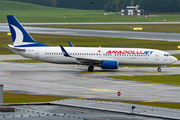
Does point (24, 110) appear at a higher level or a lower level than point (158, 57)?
lower

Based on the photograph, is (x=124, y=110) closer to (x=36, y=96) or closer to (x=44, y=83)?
(x=36, y=96)

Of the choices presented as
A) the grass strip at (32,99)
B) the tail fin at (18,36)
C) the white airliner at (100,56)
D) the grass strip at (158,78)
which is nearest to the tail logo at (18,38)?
the tail fin at (18,36)

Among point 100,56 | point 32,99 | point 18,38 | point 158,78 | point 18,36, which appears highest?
point 18,36

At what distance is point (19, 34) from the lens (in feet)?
199

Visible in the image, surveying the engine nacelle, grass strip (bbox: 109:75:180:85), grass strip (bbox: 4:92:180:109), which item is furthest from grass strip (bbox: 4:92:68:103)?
the engine nacelle

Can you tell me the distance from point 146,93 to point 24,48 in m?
26.7

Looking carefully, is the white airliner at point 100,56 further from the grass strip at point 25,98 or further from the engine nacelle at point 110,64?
the grass strip at point 25,98

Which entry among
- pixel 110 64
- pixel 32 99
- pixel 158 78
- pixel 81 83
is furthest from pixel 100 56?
pixel 32 99

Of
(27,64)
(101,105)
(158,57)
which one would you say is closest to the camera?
(101,105)

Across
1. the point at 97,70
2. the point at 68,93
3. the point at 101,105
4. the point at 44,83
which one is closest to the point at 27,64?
the point at 97,70

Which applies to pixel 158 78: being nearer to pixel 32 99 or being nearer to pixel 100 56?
pixel 100 56

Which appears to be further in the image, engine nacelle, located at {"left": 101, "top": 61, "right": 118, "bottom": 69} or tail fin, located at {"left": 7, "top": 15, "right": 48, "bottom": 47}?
tail fin, located at {"left": 7, "top": 15, "right": 48, "bottom": 47}

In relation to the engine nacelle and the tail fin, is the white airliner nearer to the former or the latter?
the engine nacelle

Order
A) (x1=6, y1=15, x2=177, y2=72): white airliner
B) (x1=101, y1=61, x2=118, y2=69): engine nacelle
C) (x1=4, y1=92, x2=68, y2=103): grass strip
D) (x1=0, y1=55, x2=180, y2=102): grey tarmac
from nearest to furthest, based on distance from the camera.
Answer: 1. (x1=4, y1=92, x2=68, y2=103): grass strip
2. (x1=0, y1=55, x2=180, y2=102): grey tarmac
3. (x1=101, y1=61, x2=118, y2=69): engine nacelle
4. (x1=6, y1=15, x2=177, y2=72): white airliner
